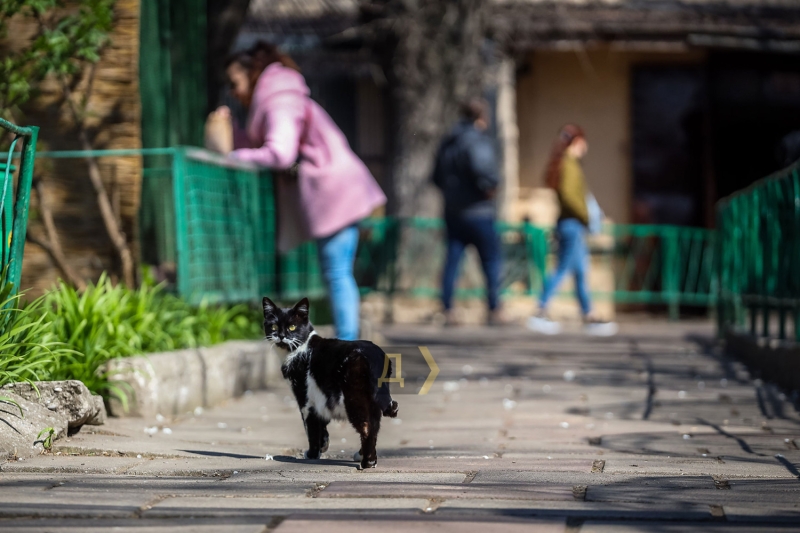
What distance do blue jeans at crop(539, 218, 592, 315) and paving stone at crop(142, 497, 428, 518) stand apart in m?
8.60

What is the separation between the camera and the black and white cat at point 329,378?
4195 mm

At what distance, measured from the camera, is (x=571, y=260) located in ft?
39.7

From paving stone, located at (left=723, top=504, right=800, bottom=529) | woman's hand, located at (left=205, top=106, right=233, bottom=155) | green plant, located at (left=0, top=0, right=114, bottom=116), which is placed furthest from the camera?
woman's hand, located at (left=205, top=106, right=233, bottom=155)

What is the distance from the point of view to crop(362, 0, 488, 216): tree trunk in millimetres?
13602

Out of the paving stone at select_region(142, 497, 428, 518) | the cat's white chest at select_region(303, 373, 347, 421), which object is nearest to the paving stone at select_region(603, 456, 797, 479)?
the cat's white chest at select_region(303, 373, 347, 421)

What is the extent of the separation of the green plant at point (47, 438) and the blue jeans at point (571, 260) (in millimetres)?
7930

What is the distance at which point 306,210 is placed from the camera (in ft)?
22.2

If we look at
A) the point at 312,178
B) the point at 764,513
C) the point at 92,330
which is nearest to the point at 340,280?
the point at 312,178

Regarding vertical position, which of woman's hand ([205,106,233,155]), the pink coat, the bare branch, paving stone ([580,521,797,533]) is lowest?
paving stone ([580,521,797,533])

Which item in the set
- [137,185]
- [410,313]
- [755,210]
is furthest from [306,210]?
[410,313]

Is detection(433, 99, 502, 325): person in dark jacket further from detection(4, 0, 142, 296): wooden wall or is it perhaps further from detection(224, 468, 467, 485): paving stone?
detection(224, 468, 467, 485): paving stone

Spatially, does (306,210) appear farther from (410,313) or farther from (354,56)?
(354,56)

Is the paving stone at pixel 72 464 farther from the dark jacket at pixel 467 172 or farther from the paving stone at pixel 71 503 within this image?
the dark jacket at pixel 467 172

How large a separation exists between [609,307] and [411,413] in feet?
32.5
